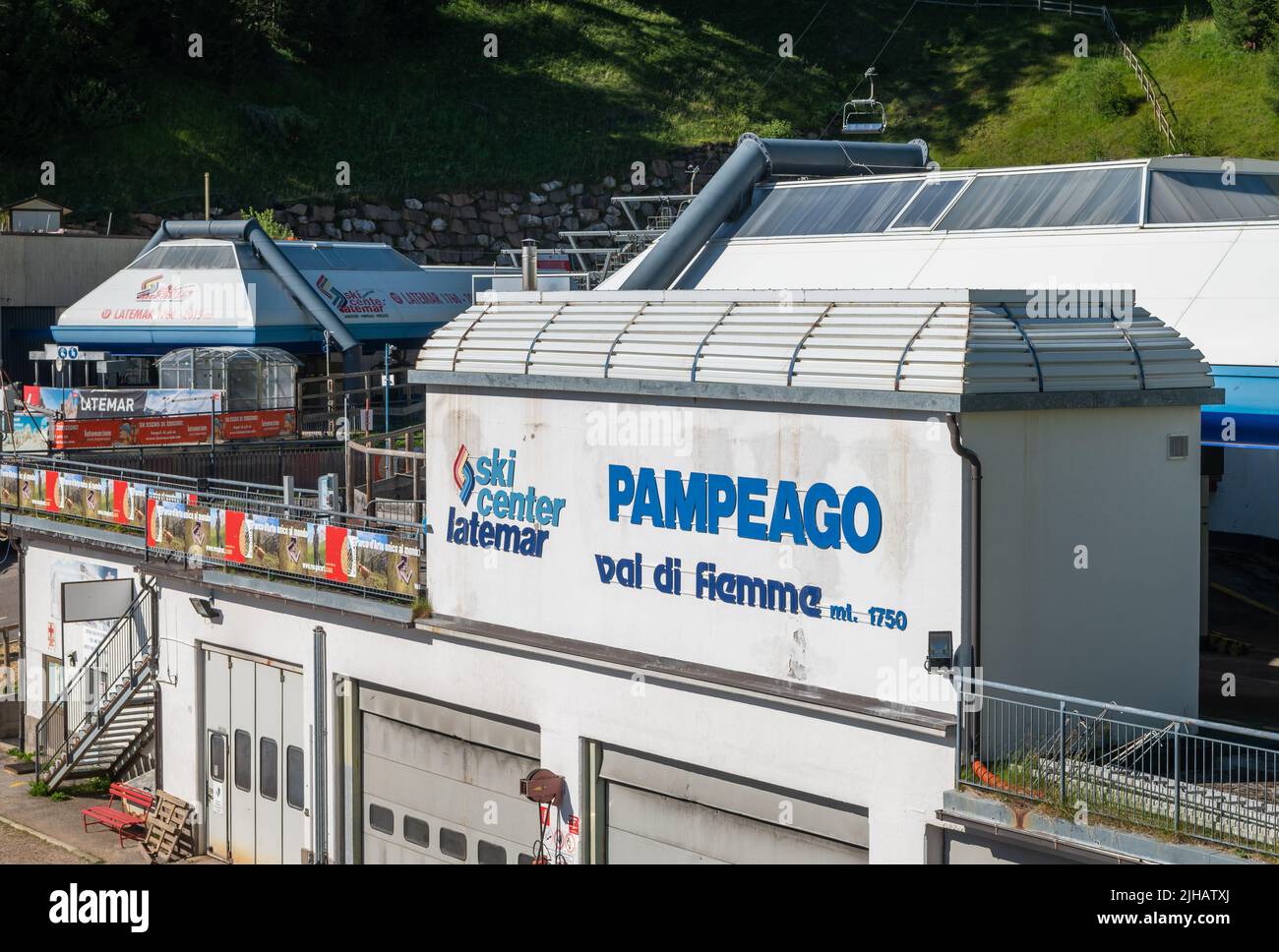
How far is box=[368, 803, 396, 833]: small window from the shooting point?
2069 cm

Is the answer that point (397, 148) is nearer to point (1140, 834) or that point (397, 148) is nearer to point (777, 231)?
point (777, 231)

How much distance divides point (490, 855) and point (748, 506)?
620 centimetres

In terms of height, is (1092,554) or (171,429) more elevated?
(171,429)

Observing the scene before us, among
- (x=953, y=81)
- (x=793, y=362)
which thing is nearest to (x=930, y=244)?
(x=793, y=362)

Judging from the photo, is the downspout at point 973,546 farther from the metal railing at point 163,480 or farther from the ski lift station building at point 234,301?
the ski lift station building at point 234,301

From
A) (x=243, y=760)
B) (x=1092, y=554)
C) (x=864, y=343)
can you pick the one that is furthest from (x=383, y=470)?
(x=1092, y=554)

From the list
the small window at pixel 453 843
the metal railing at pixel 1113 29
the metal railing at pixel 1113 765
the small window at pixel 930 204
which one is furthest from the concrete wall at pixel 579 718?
the metal railing at pixel 1113 29

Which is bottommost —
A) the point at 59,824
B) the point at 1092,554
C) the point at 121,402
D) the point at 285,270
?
the point at 59,824

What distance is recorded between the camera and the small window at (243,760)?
23219 millimetres

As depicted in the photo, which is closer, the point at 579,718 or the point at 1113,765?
the point at 1113,765

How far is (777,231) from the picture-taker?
31156mm

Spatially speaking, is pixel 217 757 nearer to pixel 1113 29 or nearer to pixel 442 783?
pixel 442 783

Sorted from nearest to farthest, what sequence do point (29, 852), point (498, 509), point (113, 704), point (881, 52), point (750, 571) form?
point (750, 571) → point (498, 509) → point (29, 852) → point (113, 704) → point (881, 52)

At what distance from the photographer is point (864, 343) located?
14930 mm
